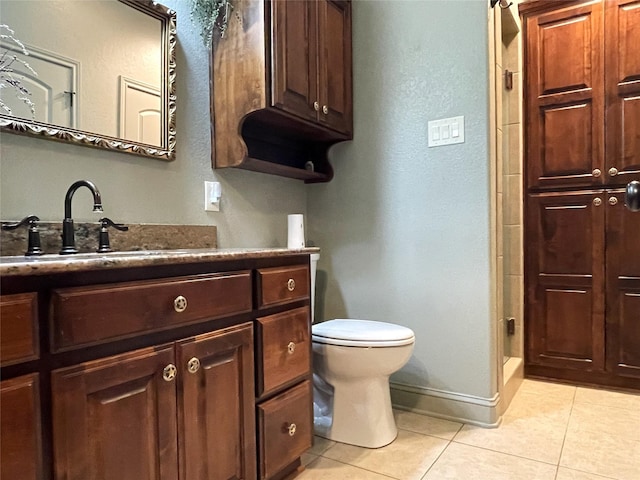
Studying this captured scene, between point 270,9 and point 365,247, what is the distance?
1199mm

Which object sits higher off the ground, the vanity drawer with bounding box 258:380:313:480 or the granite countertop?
the granite countertop

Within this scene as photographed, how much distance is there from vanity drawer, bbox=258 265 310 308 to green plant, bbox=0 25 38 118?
838mm

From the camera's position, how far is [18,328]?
75cm

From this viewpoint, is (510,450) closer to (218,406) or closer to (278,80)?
(218,406)

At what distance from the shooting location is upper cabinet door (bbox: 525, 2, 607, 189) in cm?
231

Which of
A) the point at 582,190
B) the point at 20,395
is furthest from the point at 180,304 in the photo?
the point at 582,190

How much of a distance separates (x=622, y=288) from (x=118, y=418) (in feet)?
8.18

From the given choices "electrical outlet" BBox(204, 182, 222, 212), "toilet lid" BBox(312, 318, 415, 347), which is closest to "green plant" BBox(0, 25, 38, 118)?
"electrical outlet" BBox(204, 182, 222, 212)

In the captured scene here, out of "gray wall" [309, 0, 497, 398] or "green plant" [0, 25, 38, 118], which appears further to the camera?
"gray wall" [309, 0, 497, 398]

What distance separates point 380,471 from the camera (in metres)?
1.52

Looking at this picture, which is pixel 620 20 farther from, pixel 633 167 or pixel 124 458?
pixel 124 458

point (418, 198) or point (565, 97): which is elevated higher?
point (565, 97)

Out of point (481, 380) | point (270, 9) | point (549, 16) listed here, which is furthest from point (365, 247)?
point (549, 16)

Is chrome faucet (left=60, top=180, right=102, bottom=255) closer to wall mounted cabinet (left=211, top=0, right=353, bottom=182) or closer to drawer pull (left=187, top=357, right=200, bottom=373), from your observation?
drawer pull (left=187, top=357, right=200, bottom=373)
